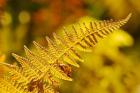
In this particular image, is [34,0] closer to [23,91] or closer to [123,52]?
[123,52]

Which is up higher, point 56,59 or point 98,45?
point 98,45

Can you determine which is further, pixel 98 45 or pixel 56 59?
pixel 98 45

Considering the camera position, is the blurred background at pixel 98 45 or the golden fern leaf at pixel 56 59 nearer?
the golden fern leaf at pixel 56 59

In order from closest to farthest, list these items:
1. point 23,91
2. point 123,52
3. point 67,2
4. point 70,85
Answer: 1. point 23,91
2. point 70,85
3. point 123,52
4. point 67,2

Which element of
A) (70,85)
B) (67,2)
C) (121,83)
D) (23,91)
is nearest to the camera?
(23,91)

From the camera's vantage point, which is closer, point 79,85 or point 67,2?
point 79,85

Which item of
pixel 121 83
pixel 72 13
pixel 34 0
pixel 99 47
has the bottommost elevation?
pixel 121 83

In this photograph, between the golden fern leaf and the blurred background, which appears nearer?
the golden fern leaf

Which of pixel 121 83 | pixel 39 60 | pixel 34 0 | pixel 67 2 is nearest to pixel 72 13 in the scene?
pixel 67 2
